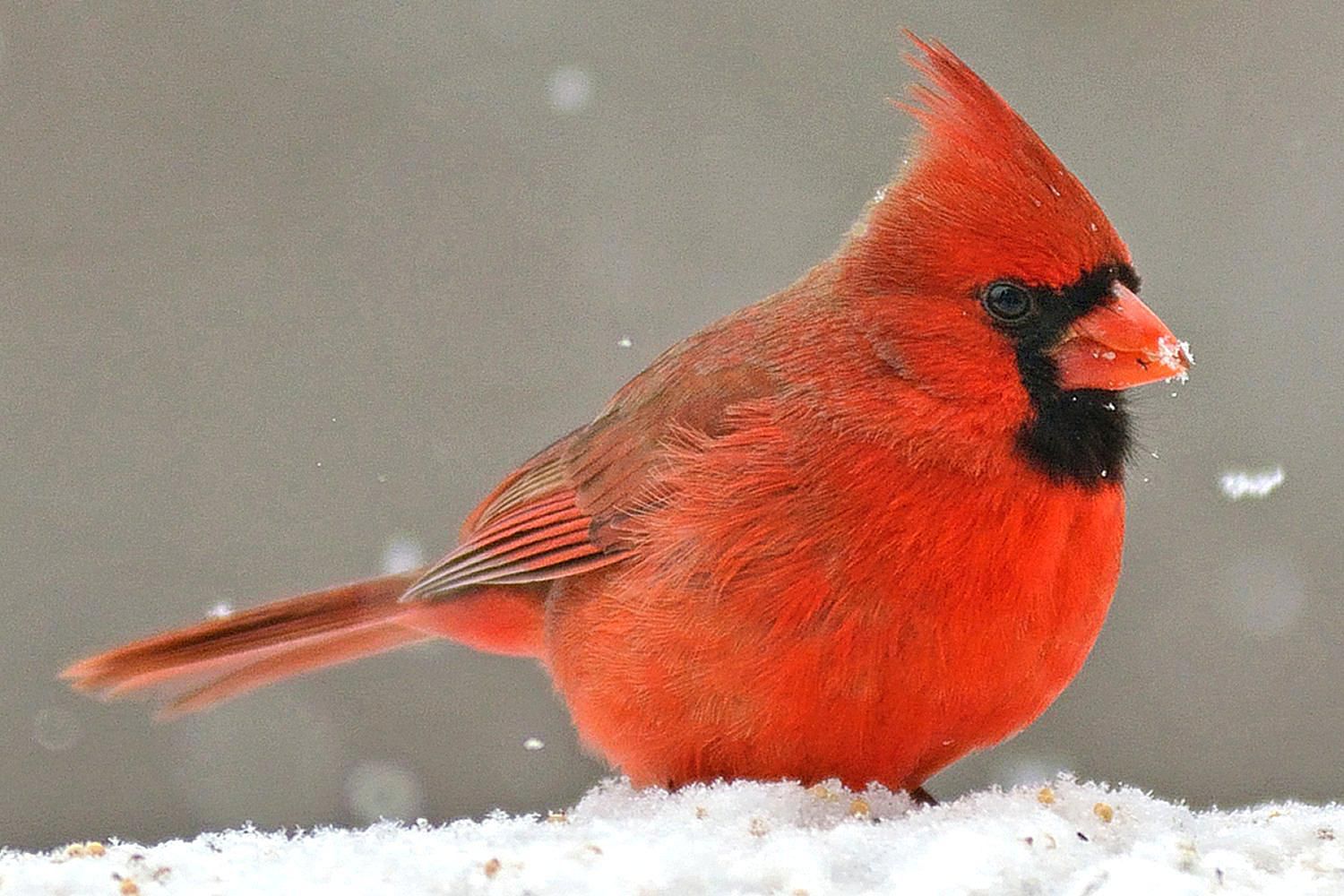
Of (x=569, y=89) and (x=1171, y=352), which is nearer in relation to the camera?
(x=1171, y=352)

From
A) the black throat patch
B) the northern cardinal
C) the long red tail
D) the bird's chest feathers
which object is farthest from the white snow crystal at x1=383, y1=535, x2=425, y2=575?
the black throat patch

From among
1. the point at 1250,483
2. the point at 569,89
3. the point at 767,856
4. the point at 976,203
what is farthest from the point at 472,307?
the point at 767,856

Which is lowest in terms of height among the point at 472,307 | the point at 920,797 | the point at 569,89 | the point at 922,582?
the point at 920,797

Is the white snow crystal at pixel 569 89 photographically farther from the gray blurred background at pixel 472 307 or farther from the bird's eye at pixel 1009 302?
the bird's eye at pixel 1009 302

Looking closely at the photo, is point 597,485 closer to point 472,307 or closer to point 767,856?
point 767,856

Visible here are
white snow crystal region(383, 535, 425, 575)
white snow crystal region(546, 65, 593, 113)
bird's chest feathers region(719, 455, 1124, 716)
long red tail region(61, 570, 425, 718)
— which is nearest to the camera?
bird's chest feathers region(719, 455, 1124, 716)

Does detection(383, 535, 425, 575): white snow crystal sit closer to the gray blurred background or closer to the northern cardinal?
the gray blurred background

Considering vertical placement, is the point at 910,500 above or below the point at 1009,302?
below
